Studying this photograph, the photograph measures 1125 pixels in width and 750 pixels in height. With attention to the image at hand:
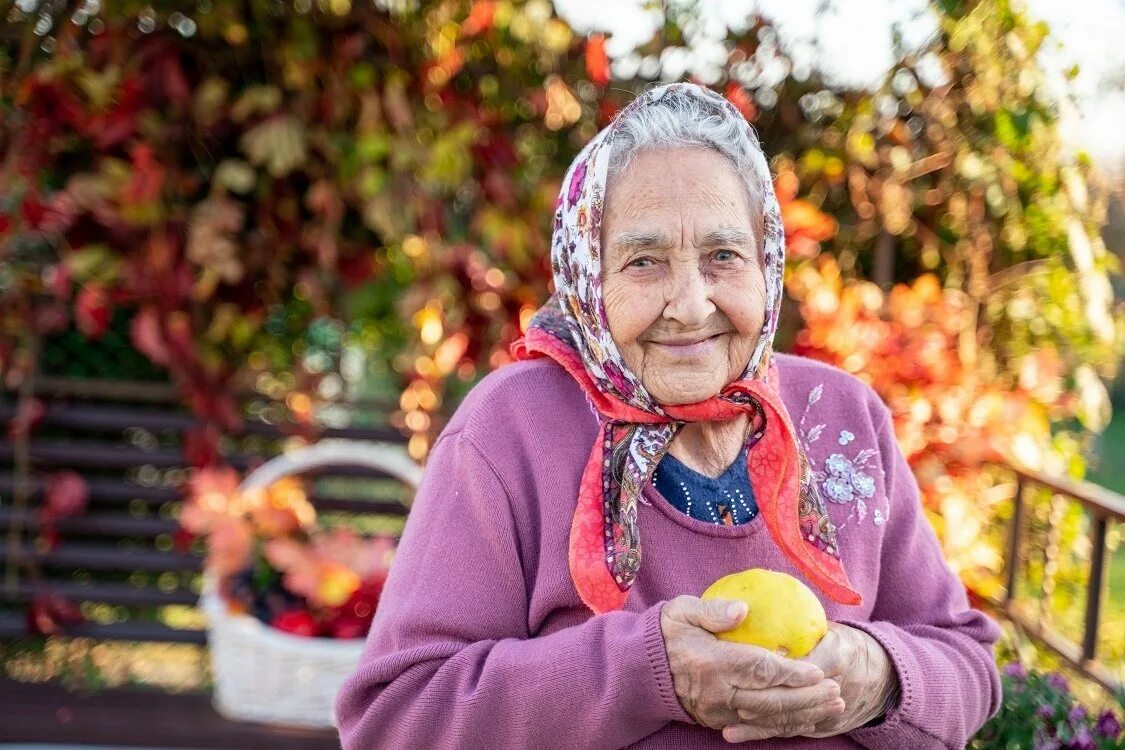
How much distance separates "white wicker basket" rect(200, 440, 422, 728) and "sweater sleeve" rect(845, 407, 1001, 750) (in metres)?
1.45

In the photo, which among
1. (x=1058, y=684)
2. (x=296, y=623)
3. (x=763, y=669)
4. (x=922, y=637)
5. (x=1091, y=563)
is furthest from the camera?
(x=296, y=623)

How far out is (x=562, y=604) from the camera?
58.9 inches

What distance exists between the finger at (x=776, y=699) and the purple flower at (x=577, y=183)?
2.46ft

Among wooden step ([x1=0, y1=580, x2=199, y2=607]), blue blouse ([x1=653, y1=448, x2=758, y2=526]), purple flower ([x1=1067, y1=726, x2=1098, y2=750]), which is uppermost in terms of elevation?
blue blouse ([x1=653, y1=448, x2=758, y2=526])

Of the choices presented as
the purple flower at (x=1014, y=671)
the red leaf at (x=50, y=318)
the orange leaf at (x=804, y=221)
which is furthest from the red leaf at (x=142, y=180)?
the purple flower at (x=1014, y=671)

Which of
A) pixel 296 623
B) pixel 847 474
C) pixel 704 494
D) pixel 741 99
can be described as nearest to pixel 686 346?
pixel 704 494

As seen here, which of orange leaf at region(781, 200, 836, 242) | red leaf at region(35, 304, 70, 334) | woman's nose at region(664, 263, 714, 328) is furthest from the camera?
red leaf at region(35, 304, 70, 334)

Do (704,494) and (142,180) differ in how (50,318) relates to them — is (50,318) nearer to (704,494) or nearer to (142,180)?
(142,180)

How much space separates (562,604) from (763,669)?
0.32m

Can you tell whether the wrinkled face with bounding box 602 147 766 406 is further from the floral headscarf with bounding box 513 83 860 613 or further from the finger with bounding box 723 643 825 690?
the finger with bounding box 723 643 825 690

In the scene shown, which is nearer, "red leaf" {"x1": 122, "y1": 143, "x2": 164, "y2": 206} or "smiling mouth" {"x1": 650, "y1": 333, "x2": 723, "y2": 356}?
"smiling mouth" {"x1": 650, "y1": 333, "x2": 723, "y2": 356}

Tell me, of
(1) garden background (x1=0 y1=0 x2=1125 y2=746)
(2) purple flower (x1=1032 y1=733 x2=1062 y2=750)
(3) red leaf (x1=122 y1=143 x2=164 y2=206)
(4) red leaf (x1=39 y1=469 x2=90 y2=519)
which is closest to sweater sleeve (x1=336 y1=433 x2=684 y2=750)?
(2) purple flower (x1=1032 y1=733 x2=1062 y2=750)

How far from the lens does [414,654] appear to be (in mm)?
1432

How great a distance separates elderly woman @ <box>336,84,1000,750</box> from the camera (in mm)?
1383
